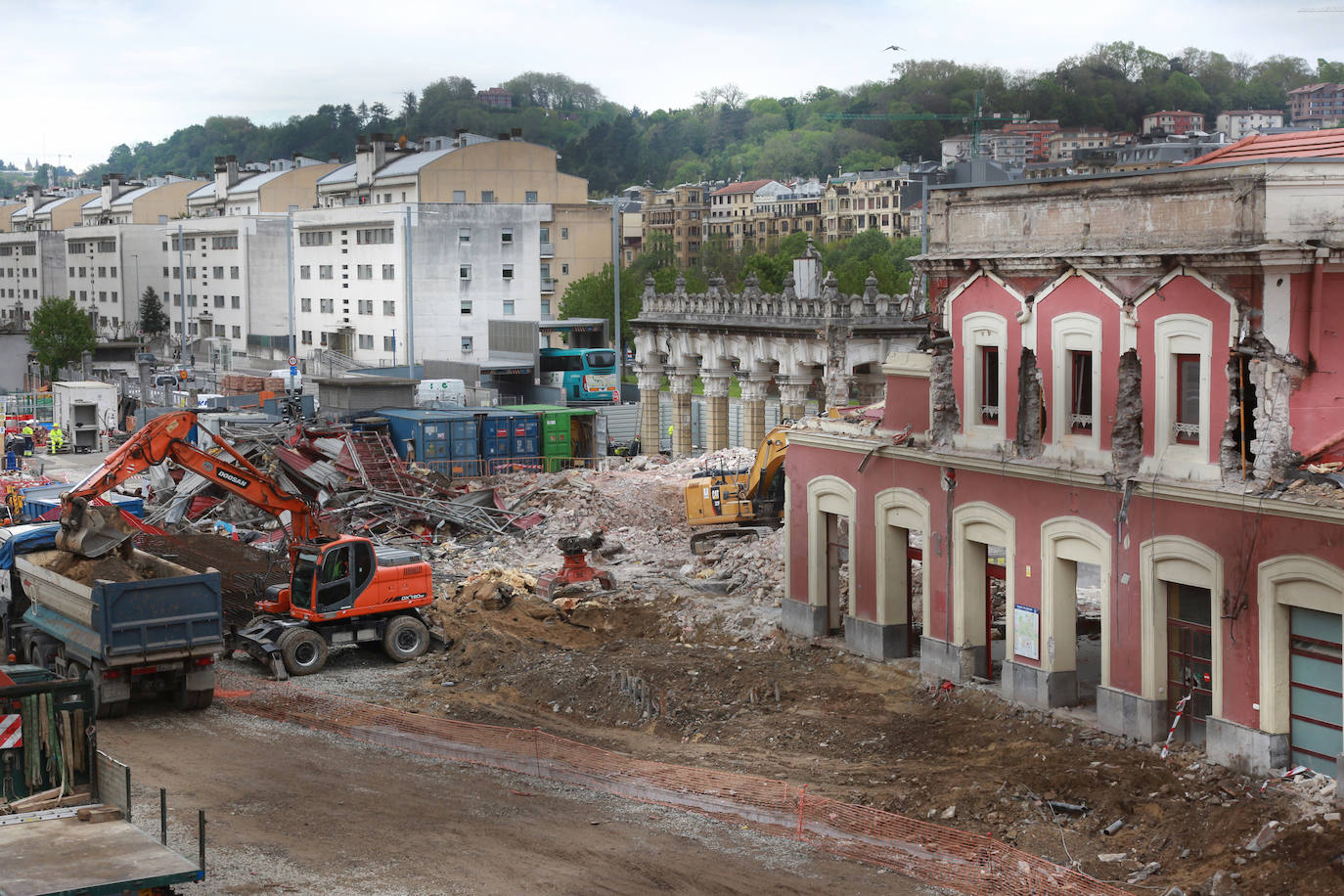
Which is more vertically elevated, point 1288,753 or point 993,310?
point 993,310

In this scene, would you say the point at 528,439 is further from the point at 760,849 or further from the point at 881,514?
the point at 760,849

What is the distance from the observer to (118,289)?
122375 mm

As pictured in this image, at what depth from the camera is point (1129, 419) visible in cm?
2388

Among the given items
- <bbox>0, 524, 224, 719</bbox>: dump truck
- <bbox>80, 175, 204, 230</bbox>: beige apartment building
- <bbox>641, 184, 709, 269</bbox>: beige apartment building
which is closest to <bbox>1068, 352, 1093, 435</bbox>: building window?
<bbox>0, 524, 224, 719</bbox>: dump truck

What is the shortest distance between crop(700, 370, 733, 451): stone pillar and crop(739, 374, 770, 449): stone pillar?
5.42 feet

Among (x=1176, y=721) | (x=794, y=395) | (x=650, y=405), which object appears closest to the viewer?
(x=1176, y=721)

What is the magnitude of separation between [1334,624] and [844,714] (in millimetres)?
8554

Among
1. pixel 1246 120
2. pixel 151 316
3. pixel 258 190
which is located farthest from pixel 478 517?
pixel 1246 120

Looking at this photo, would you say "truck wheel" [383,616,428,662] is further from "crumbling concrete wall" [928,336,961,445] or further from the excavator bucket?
"crumbling concrete wall" [928,336,961,445]

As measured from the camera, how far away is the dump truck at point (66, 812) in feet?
44.5

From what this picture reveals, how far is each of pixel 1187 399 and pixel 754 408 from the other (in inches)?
1275

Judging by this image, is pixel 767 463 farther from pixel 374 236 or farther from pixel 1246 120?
pixel 1246 120

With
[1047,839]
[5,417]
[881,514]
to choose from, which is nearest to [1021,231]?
[881,514]

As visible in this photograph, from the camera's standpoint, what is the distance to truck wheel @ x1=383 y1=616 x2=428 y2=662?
30.8 metres
